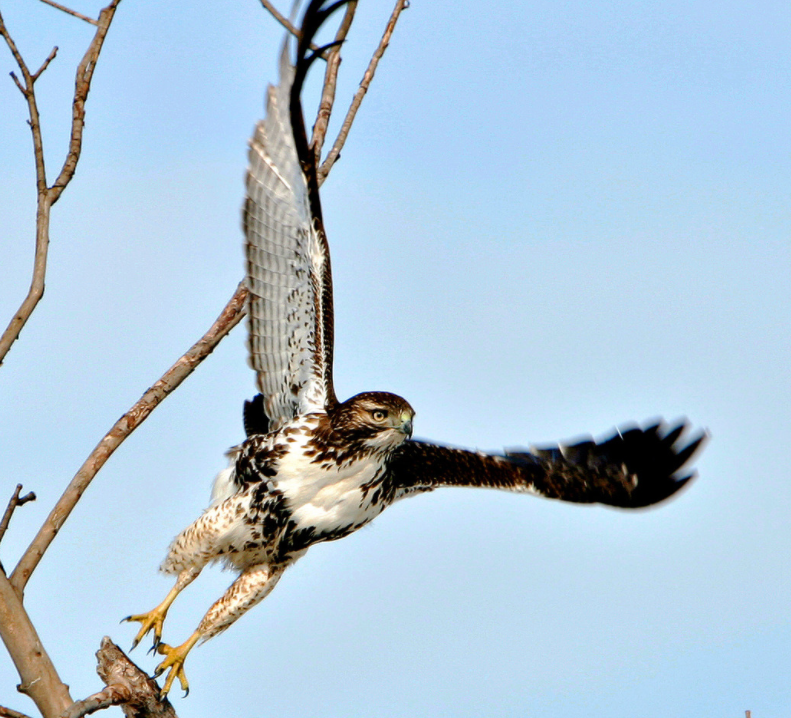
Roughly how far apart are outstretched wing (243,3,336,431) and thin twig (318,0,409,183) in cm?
51

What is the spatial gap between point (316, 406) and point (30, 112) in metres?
2.85

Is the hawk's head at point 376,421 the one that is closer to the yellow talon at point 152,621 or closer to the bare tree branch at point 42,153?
the yellow talon at point 152,621

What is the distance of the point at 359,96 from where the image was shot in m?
7.48

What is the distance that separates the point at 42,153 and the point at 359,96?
2376 mm

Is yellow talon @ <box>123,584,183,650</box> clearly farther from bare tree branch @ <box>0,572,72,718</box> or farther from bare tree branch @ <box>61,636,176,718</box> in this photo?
bare tree branch @ <box>0,572,72,718</box>

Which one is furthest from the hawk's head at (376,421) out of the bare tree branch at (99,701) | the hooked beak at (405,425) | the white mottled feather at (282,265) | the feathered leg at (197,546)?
the bare tree branch at (99,701)

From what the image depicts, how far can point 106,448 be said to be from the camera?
6133 mm

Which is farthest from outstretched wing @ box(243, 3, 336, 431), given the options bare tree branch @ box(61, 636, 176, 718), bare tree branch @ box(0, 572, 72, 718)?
bare tree branch @ box(0, 572, 72, 718)

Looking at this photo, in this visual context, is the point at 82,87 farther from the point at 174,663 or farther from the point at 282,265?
the point at 174,663

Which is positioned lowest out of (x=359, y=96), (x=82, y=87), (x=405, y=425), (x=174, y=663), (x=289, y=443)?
(x=174, y=663)

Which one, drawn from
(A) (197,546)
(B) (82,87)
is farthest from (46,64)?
(A) (197,546)

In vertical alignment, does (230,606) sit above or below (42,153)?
below

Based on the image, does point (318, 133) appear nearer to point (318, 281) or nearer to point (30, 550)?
point (318, 281)

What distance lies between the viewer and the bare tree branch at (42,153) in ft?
18.2
